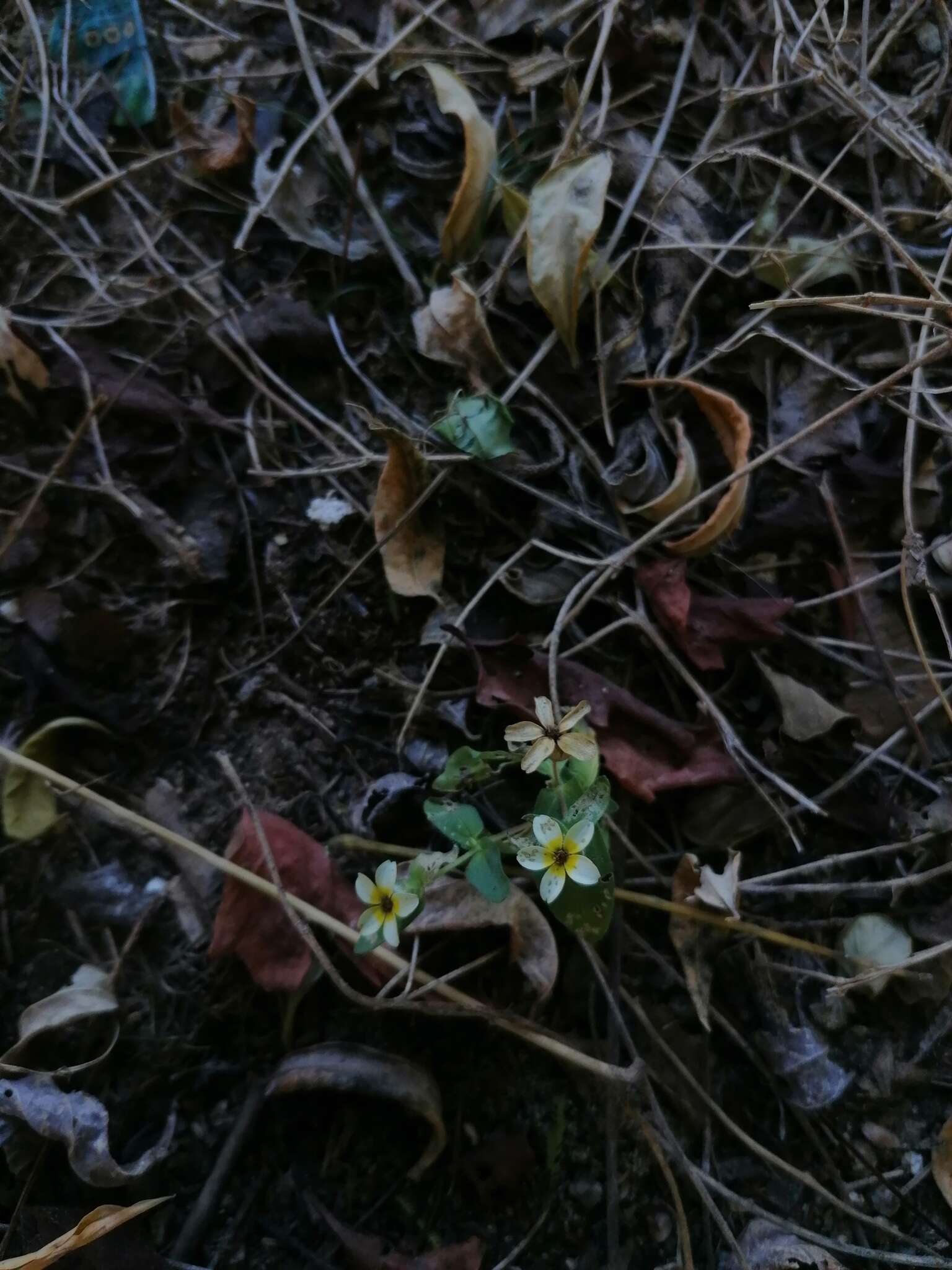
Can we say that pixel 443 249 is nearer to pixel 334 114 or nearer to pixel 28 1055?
pixel 334 114

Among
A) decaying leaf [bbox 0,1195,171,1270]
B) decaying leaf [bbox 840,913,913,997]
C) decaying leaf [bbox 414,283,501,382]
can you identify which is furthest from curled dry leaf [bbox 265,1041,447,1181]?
decaying leaf [bbox 414,283,501,382]

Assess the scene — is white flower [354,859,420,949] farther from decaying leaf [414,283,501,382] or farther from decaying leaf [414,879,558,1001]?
decaying leaf [414,283,501,382]

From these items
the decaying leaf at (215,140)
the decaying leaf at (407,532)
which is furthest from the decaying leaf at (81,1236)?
the decaying leaf at (215,140)

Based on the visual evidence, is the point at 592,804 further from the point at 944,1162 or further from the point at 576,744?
the point at 944,1162

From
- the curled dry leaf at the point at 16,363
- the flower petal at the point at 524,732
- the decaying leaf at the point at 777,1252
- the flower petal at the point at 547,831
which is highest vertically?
the curled dry leaf at the point at 16,363

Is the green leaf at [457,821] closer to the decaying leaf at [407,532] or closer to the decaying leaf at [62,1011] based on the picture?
the decaying leaf at [407,532]
